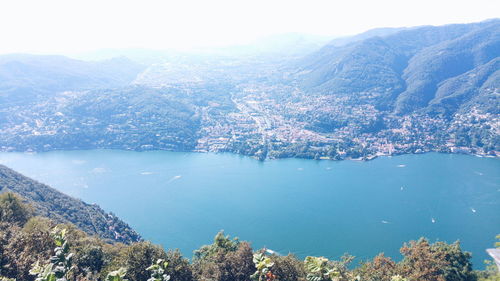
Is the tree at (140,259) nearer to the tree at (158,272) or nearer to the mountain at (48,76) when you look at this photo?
the tree at (158,272)

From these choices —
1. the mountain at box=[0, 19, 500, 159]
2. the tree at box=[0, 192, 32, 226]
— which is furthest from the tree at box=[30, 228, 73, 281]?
the mountain at box=[0, 19, 500, 159]

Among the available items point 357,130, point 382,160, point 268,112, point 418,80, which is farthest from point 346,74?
point 382,160

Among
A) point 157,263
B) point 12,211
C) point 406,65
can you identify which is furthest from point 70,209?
point 406,65

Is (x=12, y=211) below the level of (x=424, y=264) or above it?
above

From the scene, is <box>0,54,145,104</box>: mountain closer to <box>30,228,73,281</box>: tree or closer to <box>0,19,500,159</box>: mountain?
<box>0,19,500,159</box>: mountain

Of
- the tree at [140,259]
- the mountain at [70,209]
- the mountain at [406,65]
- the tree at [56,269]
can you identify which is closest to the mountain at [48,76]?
the mountain at [70,209]

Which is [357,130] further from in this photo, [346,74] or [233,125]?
[346,74]

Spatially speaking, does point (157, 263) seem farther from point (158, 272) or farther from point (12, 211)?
point (12, 211)
